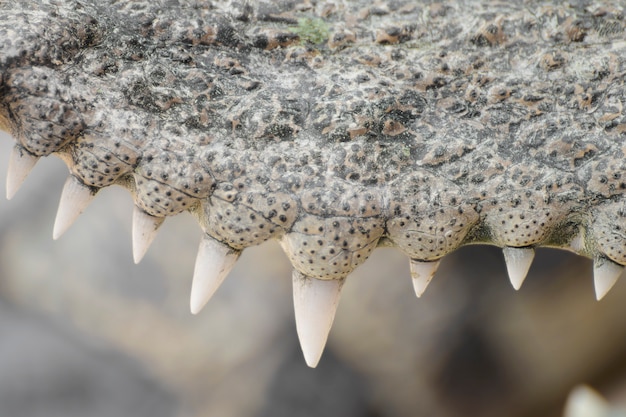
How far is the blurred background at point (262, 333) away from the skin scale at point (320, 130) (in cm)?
72

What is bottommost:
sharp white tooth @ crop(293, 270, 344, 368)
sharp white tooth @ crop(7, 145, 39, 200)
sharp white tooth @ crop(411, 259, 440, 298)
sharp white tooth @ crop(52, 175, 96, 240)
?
sharp white tooth @ crop(293, 270, 344, 368)

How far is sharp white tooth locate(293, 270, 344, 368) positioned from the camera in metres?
1.10

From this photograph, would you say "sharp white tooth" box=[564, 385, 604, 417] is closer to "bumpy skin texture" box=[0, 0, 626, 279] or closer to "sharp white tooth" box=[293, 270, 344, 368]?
"bumpy skin texture" box=[0, 0, 626, 279]

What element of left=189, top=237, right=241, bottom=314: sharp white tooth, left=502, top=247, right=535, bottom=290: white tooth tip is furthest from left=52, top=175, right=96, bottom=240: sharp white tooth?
left=502, top=247, right=535, bottom=290: white tooth tip

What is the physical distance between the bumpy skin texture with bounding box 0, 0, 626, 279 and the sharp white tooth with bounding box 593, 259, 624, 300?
0.7 inches

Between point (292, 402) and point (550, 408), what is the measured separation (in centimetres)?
76

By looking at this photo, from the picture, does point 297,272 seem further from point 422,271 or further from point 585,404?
point 585,404

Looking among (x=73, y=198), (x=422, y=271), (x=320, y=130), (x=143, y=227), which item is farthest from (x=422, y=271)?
(x=73, y=198)

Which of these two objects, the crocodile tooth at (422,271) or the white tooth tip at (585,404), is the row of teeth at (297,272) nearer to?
the crocodile tooth at (422,271)

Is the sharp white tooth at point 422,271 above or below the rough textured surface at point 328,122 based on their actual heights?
below

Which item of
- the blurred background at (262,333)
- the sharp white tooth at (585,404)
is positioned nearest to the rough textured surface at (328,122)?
the blurred background at (262,333)

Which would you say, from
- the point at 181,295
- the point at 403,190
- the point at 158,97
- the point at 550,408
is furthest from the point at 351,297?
the point at 158,97

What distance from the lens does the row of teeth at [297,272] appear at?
108 centimetres

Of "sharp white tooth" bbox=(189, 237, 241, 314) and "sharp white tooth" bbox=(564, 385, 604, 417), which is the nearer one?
"sharp white tooth" bbox=(189, 237, 241, 314)
